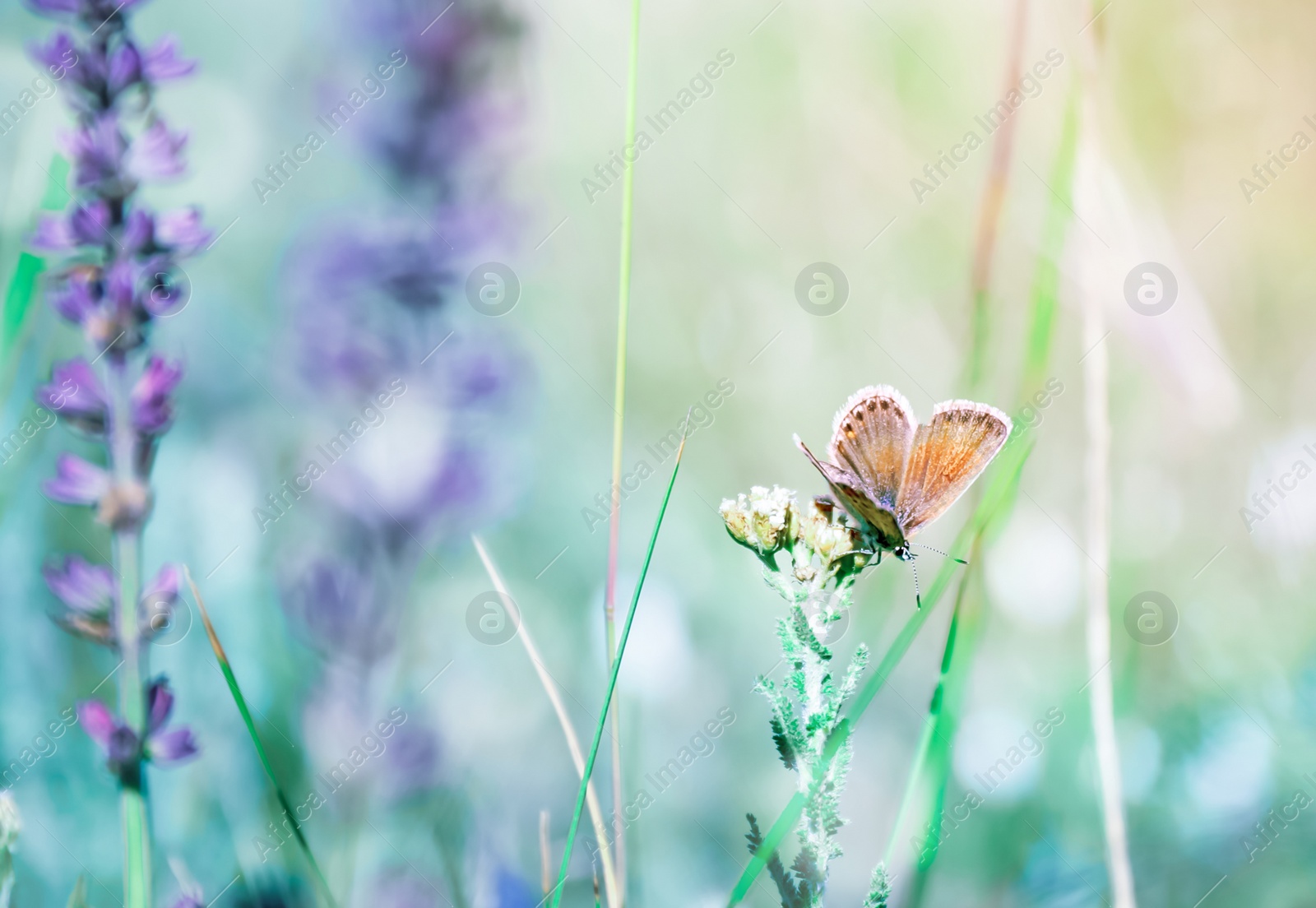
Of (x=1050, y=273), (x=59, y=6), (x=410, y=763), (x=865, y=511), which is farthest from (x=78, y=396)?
(x=1050, y=273)

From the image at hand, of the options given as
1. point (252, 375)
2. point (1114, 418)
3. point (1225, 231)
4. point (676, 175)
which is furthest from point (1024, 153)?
point (252, 375)

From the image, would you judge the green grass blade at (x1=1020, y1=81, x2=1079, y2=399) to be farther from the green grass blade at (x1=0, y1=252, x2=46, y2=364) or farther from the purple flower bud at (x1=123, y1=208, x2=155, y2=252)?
the green grass blade at (x1=0, y1=252, x2=46, y2=364)

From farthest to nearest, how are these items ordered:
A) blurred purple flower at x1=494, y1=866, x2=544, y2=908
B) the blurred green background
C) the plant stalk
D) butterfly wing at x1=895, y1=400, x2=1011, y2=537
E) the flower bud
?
the blurred green background < blurred purple flower at x1=494, y1=866, x2=544, y2=908 < butterfly wing at x1=895, y1=400, x2=1011, y2=537 < the flower bud < the plant stalk

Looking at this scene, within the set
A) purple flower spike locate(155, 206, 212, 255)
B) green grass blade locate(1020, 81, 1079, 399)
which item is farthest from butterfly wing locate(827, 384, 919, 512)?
purple flower spike locate(155, 206, 212, 255)

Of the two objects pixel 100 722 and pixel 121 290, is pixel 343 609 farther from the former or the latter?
pixel 121 290

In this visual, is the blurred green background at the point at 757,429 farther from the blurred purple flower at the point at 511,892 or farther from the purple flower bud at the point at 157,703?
the purple flower bud at the point at 157,703

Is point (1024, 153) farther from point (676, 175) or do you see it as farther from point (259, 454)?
point (259, 454)
